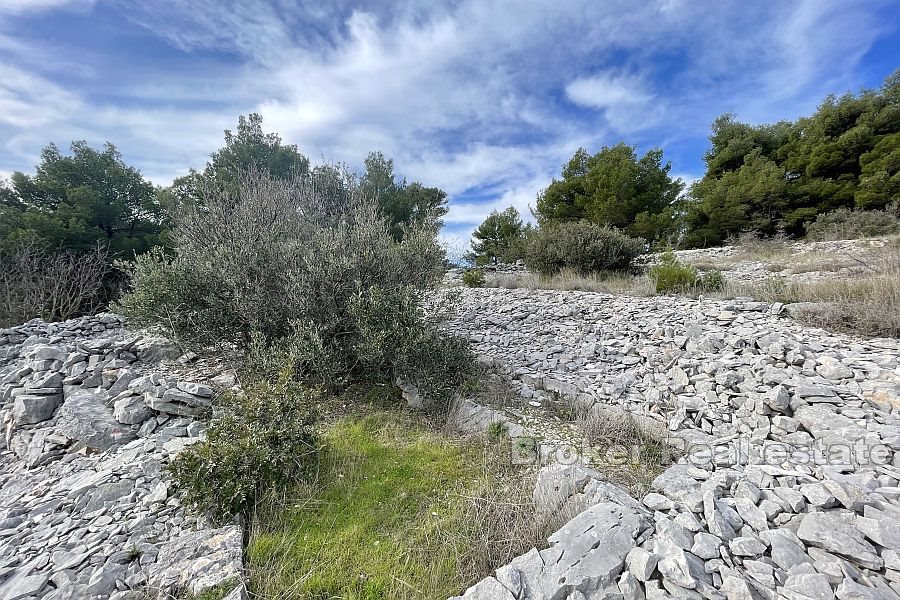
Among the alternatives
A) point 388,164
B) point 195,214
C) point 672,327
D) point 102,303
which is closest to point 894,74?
point 672,327

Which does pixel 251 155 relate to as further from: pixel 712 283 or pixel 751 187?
pixel 751 187

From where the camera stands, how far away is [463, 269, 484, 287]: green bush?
9.59 meters

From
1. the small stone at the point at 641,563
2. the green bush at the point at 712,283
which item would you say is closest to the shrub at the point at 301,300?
the small stone at the point at 641,563

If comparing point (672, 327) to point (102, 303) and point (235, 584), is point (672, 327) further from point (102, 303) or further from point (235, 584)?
point (102, 303)

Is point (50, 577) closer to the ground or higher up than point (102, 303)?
closer to the ground

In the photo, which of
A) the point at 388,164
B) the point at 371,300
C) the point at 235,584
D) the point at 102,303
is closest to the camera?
the point at 235,584

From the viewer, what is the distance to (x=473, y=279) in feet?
31.6

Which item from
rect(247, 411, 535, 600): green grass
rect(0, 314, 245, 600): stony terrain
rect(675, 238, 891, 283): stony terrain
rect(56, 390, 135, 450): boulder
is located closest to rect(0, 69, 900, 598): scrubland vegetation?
rect(247, 411, 535, 600): green grass

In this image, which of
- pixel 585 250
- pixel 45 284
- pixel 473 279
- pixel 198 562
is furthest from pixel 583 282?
pixel 45 284

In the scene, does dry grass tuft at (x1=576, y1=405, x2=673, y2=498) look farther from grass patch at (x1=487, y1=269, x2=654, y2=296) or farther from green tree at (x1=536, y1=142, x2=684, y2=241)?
green tree at (x1=536, y1=142, x2=684, y2=241)

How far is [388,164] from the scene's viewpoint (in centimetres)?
1552

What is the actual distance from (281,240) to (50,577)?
10.8 ft

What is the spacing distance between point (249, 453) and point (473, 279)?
306 inches

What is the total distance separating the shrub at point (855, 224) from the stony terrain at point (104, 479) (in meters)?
16.6
